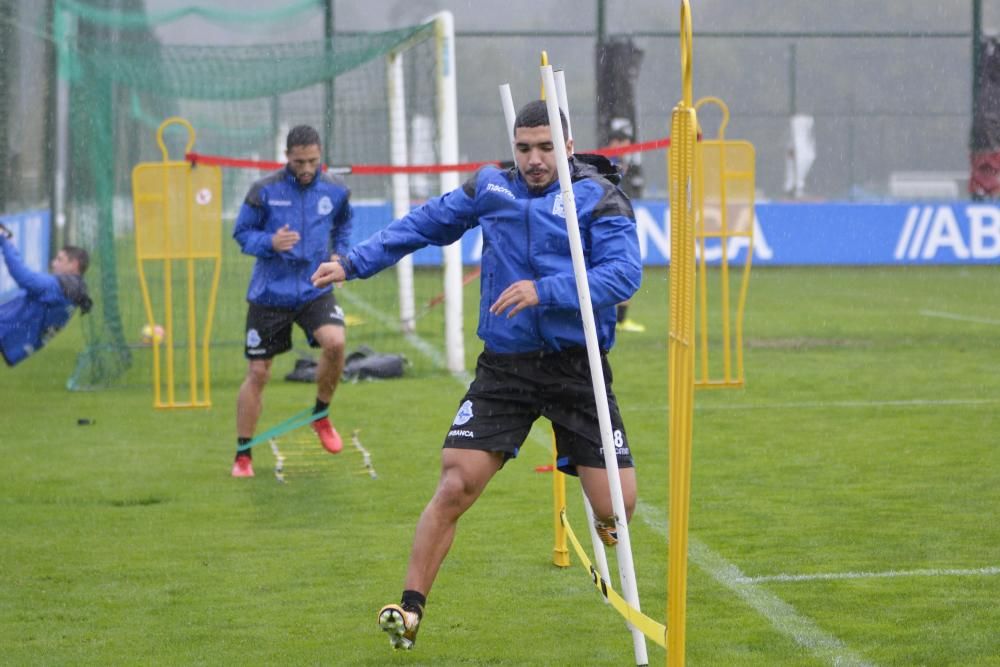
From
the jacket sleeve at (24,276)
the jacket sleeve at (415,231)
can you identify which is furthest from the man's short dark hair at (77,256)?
the jacket sleeve at (415,231)

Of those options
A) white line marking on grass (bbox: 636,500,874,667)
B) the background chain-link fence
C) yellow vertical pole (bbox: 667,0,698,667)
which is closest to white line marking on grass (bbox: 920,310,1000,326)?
the background chain-link fence

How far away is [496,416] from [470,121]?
26.9 meters

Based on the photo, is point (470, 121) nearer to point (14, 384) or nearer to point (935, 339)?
point (935, 339)

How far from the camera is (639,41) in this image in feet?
102

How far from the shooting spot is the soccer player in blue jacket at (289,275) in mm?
9008

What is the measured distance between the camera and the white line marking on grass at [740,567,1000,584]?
6281 millimetres

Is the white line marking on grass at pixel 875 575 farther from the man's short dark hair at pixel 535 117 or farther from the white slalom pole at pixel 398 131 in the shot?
the white slalom pole at pixel 398 131

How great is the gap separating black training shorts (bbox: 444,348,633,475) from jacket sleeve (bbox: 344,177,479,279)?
0.52 m

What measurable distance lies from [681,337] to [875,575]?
8.06ft

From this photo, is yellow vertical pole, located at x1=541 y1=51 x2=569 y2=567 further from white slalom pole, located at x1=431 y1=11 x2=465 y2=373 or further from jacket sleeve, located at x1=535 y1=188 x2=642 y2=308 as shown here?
white slalom pole, located at x1=431 y1=11 x2=465 y2=373

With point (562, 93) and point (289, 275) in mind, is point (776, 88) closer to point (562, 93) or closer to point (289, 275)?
point (289, 275)

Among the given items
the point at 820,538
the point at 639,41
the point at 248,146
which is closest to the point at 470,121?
the point at 639,41

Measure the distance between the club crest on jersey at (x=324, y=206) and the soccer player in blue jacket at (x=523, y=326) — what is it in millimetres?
3996

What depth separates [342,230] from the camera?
9672 millimetres
